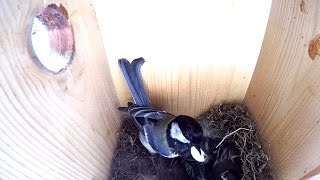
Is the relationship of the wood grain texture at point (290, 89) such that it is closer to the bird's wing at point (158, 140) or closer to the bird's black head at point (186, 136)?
the bird's black head at point (186, 136)

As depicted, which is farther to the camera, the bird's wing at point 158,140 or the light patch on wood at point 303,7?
the bird's wing at point 158,140

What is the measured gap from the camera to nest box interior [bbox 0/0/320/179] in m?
0.66

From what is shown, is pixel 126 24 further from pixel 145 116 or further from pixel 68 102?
pixel 145 116

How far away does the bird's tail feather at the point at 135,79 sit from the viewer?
0.96 metres

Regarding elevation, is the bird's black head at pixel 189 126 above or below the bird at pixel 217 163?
above

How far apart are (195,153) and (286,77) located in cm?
38

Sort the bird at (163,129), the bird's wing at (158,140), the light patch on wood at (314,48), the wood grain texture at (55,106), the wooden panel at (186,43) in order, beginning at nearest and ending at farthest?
1. the wood grain texture at (55,106)
2. the light patch on wood at (314,48)
3. the wooden panel at (186,43)
4. the bird at (163,129)
5. the bird's wing at (158,140)

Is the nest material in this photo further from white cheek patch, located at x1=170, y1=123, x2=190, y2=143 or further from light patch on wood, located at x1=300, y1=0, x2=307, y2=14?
light patch on wood, located at x1=300, y1=0, x2=307, y2=14

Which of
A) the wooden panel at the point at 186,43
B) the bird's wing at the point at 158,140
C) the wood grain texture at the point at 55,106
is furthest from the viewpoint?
the bird's wing at the point at 158,140

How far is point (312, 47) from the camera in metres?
0.81

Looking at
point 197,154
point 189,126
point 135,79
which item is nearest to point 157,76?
point 135,79

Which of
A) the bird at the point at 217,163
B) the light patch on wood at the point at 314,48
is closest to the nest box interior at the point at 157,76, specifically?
the light patch on wood at the point at 314,48

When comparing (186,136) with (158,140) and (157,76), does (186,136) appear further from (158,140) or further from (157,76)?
(157,76)

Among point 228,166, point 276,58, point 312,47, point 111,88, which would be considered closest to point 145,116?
point 111,88
